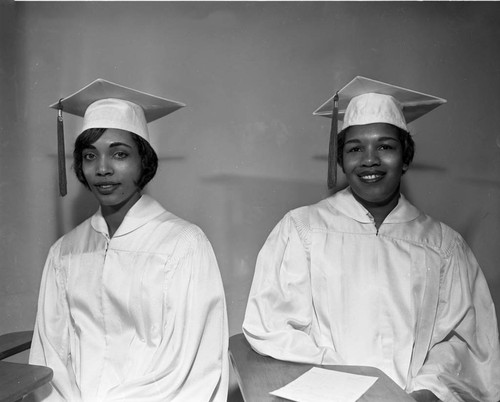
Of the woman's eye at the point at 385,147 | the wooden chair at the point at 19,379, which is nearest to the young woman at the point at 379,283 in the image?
the woman's eye at the point at 385,147

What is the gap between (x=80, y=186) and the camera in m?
2.72

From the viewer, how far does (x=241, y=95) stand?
8.85ft

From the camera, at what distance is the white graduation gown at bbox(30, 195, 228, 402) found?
1850mm

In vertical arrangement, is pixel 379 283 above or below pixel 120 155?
below

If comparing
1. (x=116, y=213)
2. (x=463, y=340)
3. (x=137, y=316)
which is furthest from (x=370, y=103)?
(x=137, y=316)

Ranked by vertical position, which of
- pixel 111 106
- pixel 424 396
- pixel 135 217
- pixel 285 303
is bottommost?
pixel 424 396

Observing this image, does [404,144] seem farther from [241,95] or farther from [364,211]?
[241,95]

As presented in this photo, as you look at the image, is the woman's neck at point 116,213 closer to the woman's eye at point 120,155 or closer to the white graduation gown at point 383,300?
the woman's eye at point 120,155

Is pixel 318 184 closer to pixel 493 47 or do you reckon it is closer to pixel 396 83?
pixel 396 83

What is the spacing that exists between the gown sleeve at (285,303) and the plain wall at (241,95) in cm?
59

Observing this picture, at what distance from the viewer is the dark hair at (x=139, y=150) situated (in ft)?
6.53

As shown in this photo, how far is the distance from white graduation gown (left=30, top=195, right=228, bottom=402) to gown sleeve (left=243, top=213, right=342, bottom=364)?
142 millimetres

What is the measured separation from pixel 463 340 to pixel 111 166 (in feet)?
4.60

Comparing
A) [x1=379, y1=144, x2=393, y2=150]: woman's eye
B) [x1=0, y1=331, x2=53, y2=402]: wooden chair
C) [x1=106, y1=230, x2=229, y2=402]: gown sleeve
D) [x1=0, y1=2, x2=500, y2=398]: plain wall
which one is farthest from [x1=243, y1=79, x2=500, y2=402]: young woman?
[x1=0, y1=331, x2=53, y2=402]: wooden chair
